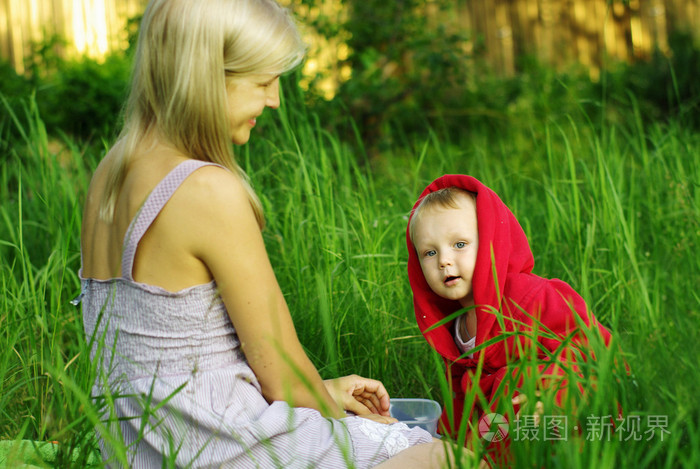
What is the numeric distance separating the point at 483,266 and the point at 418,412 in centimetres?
49

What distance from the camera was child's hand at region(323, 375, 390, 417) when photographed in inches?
76.3

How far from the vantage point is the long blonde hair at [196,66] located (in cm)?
169

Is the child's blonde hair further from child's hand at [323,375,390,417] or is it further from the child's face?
child's hand at [323,375,390,417]

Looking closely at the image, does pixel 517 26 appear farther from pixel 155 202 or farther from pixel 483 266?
pixel 155 202

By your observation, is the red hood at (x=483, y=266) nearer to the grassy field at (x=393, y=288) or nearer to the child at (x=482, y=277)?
the child at (x=482, y=277)

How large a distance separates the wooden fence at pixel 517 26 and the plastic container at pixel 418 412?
6687 mm

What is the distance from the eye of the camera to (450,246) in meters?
2.04

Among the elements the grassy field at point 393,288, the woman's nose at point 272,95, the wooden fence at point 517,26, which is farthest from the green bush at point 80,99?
the woman's nose at point 272,95

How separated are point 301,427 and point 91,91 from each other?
5517mm

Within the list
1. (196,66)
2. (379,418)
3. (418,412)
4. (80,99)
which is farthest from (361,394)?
(80,99)

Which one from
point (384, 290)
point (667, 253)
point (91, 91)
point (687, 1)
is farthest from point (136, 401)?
point (687, 1)

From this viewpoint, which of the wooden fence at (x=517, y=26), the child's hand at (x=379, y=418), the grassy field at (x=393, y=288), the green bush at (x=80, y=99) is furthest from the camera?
the wooden fence at (x=517, y=26)

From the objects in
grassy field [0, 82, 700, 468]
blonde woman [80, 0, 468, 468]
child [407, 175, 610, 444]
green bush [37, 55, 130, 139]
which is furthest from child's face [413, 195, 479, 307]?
green bush [37, 55, 130, 139]

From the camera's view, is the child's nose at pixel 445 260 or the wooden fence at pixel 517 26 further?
the wooden fence at pixel 517 26
